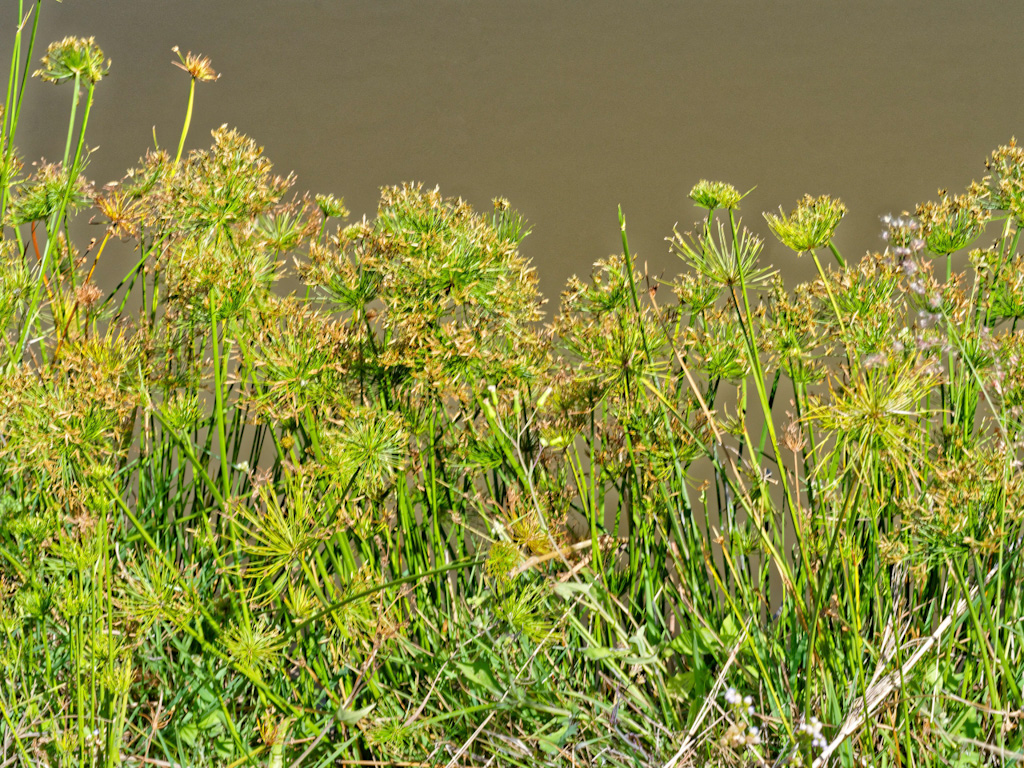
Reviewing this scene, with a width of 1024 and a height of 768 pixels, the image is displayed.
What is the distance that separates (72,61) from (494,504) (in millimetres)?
847

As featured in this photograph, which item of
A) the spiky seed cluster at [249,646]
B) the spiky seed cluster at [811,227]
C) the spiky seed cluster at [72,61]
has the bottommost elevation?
the spiky seed cluster at [249,646]

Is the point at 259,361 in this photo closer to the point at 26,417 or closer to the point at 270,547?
the point at 270,547

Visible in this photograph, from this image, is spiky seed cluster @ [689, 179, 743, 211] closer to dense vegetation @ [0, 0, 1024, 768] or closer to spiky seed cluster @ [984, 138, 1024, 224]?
dense vegetation @ [0, 0, 1024, 768]

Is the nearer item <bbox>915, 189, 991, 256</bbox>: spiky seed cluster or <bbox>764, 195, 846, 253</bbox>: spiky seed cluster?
<bbox>764, 195, 846, 253</bbox>: spiky seed cluster

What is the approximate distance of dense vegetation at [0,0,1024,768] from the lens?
2.89ft

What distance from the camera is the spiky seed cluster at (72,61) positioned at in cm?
101

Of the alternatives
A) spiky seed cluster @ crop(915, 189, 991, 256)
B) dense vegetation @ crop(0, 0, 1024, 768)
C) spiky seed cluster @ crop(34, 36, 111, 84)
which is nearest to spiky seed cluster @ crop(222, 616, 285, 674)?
dense vegetation @ crop(0, 0, 1024, 768)

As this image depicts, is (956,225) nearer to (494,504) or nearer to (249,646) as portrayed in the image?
(494,504)

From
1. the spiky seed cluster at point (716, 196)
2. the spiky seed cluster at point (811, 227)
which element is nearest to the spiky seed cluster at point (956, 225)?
the spiky seed cluster at point (811, 227)

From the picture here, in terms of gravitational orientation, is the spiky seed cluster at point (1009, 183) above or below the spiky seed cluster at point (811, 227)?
above

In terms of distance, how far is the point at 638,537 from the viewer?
46.2 inches

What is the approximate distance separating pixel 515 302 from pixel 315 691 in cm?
64

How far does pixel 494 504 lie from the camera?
3.46 feet

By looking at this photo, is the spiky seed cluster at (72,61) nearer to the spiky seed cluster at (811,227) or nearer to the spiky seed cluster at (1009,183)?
the spiky seed cluster at (811,227)
